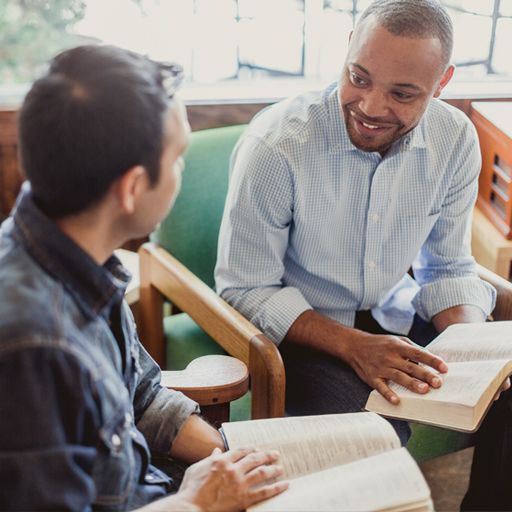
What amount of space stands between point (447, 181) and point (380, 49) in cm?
39

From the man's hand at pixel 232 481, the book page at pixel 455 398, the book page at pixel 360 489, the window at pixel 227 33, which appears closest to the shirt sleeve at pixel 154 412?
the man's hand at pixel 232 481

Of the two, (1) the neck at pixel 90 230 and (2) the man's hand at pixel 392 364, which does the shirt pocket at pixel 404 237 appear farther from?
(1) the neck at pixel 90 230

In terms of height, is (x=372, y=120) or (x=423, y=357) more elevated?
(x=372, y=120)

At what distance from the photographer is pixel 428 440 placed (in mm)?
1667

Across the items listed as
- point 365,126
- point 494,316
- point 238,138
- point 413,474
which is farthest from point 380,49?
point 413,474

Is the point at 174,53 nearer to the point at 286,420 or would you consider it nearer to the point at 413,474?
the point at 286,420

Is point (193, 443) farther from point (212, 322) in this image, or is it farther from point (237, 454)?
point (212, 322)

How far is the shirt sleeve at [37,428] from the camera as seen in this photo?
2.87 ft

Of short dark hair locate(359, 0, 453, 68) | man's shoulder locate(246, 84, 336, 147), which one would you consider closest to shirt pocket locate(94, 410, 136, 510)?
man's shoulder locate(246, 84, 336, 147)

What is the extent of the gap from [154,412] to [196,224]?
72cm

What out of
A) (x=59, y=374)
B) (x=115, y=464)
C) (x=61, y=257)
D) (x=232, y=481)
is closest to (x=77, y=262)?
(x=61, y=257)

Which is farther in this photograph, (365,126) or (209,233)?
(209,233)

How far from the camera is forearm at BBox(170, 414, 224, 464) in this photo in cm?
131

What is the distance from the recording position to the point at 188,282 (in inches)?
69.5
